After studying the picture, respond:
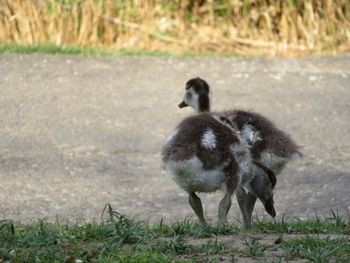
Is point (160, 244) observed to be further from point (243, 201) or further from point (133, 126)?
point (133, 126)

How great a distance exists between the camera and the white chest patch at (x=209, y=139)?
7504 mm

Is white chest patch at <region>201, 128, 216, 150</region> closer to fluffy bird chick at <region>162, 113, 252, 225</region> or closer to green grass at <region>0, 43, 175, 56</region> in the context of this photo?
fluffy bird chick at <region>162, 113, 252, 225</region>

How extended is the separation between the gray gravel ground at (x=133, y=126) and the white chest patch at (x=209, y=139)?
2180 millimetres

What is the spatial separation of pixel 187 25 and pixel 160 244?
11.0 meters

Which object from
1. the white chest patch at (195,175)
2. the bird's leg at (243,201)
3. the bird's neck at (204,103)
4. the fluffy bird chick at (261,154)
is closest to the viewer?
the white chest patch at (195,175)

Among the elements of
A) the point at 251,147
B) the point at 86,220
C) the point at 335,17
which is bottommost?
the point at 86,220

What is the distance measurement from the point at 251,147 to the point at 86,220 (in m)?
2.06

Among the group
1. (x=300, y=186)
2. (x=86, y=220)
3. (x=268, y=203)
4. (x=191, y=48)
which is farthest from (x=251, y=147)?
(x=191, y=48)

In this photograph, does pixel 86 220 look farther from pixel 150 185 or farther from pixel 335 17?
pixel 335 17

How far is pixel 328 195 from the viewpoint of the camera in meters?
10.5

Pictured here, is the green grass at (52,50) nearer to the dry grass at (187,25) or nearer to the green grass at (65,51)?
the green grass at (65,51)

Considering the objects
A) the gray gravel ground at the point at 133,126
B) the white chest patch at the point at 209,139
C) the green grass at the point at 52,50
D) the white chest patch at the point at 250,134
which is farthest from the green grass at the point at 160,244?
the green grass at the point at 52,50

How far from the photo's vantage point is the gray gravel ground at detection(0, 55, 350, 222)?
10297 mm

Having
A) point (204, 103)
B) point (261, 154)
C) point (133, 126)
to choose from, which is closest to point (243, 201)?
point (261, 154)
